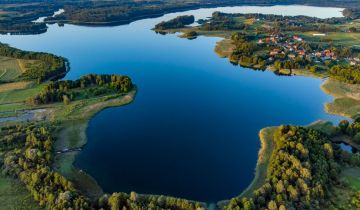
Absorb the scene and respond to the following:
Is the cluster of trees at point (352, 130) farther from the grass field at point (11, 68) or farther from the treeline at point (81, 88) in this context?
the grass field at point (11, 68)

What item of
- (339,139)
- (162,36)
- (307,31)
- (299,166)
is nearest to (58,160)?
(299,166)

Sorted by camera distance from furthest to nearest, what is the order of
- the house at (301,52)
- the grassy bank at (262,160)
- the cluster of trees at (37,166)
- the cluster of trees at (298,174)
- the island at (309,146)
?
the house at (301,52) < the grassy bank at (262,160) < the island at (309,146) < the cluster of trees at (37,166) < the cluster of trees at (298,174)

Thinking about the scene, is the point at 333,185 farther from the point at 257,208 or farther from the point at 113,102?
the point at 113,102

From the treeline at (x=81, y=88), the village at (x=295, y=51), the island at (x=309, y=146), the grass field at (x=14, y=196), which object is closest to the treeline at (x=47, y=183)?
the grass field at (x=14, y=196)

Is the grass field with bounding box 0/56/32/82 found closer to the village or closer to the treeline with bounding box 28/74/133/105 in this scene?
the treeline with bounding box 28/74/133/105

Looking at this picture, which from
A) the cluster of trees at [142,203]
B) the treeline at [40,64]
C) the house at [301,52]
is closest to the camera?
the cluster of trees at [142,203]

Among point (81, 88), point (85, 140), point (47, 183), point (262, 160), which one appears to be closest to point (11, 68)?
point (81, 88)
